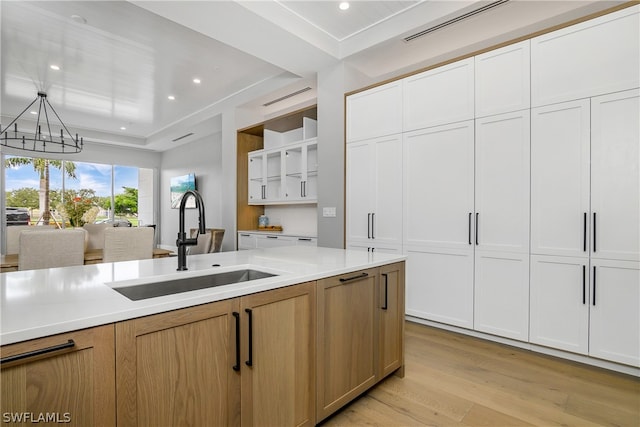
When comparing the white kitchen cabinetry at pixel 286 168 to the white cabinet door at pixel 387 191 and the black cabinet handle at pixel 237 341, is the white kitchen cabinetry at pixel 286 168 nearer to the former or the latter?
the white cabinet door at pixel 387 191

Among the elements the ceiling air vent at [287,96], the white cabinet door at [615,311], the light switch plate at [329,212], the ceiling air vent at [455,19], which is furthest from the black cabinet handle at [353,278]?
the ceiling air vent at [287,96]

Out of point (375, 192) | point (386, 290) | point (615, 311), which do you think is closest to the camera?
point (386, 290)

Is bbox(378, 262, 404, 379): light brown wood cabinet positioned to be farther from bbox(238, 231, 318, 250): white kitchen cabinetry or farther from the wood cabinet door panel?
bbox(238, 231, 318, 250): white kitchen cabinetry

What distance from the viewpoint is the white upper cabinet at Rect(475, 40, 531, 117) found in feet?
8.30

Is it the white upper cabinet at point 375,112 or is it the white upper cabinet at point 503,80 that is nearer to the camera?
the white upper cabinet at point 503,80

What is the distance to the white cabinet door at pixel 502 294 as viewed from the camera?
253 cm

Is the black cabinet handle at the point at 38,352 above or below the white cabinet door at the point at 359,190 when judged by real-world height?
below

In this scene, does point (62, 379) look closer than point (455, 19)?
Yes

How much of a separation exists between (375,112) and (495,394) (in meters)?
2.71

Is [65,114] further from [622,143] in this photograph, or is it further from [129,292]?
[622,143]

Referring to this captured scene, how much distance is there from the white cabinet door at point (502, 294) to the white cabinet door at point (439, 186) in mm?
256

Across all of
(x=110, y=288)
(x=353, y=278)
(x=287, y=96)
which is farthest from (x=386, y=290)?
(x=287, y=96)

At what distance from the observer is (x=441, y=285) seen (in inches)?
117

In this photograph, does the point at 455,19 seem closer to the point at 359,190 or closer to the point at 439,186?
the point at 439,186
